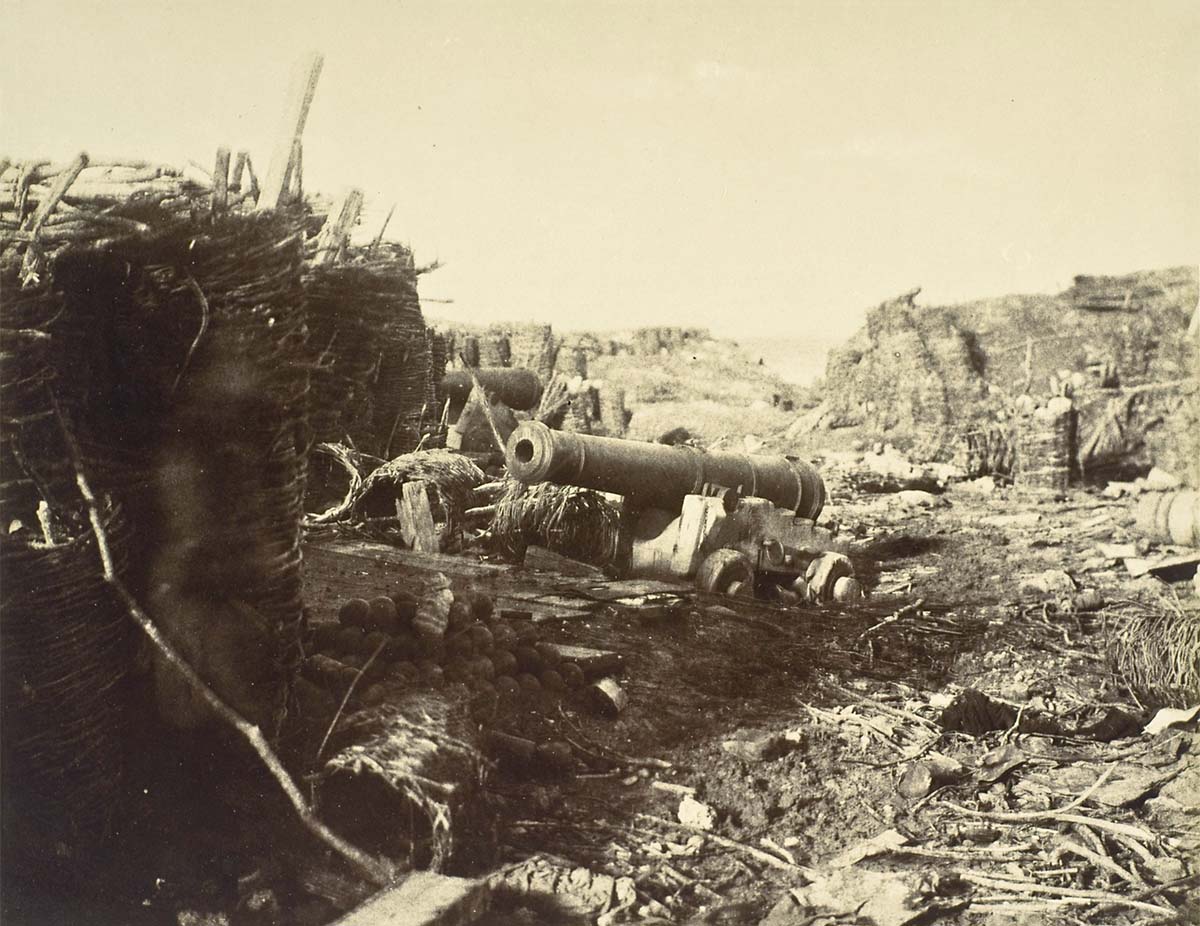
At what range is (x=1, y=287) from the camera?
97.3 inches

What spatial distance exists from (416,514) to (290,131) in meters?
4.77

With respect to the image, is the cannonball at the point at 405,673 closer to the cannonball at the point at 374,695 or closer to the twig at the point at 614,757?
the cannonball at the point at 374,695

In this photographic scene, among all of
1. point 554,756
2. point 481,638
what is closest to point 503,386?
point 481,638

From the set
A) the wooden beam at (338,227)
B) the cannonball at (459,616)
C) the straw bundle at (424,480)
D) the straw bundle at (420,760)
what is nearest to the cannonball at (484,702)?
the straw bundle at (420,760)

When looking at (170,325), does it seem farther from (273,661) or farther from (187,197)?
(273,661)

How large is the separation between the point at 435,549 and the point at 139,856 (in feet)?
15.7

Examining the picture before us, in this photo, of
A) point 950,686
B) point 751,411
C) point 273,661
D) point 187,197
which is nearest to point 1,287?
point 187,197

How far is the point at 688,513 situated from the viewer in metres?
7.47

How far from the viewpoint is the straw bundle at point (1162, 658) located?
14.6 ft

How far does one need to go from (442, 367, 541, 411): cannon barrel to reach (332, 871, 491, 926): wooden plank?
10.0 meters

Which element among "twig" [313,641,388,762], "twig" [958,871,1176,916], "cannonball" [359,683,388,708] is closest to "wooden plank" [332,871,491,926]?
"twig" [313,641,388,762]

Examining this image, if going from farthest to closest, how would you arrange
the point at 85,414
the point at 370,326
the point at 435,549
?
the point at 435,549 → the point at 370,326 → the point at 85,414

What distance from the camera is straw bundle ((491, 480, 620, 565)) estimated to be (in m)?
7.56

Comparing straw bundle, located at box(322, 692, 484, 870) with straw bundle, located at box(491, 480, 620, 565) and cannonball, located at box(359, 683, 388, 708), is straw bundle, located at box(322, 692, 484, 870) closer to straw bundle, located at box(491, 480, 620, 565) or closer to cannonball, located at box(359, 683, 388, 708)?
cannonball, located at box(359, 683, 388, 708)
